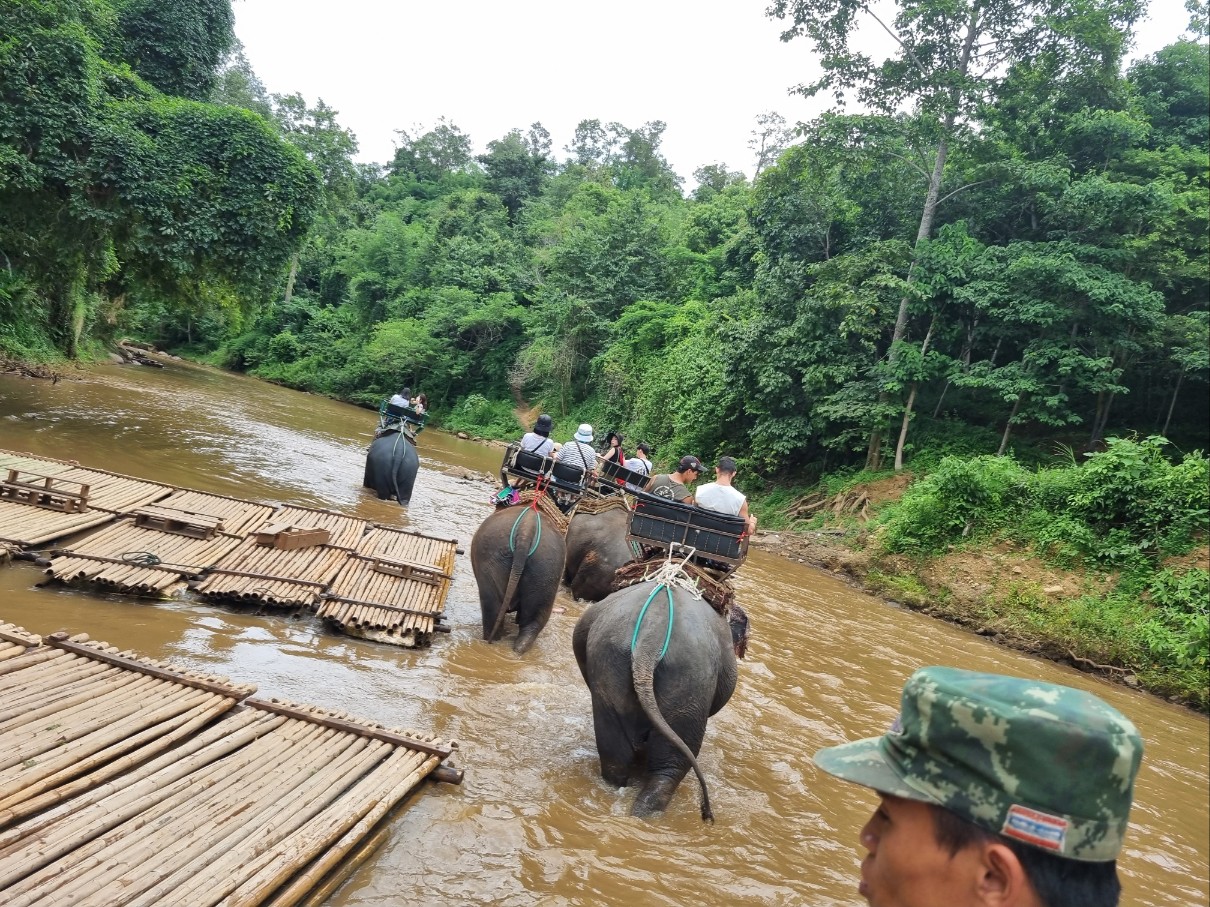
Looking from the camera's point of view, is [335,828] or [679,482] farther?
[679,482]

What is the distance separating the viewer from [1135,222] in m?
15.1

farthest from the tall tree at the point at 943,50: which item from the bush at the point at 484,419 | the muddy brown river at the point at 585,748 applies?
the bush at the point at 484,419

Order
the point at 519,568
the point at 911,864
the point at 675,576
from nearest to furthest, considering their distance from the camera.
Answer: the point at 911,864 → the point at 675,576 → the point at 519,568

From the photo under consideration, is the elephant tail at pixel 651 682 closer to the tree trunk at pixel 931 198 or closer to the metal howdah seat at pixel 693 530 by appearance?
the metal howdah seat at pixel 693 530

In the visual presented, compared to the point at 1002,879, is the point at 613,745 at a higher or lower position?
lower

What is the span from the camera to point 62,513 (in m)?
6.97

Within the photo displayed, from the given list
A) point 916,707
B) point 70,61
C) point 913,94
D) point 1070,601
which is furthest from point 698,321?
point 916,707

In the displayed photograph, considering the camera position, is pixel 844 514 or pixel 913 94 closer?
pixel 844 514

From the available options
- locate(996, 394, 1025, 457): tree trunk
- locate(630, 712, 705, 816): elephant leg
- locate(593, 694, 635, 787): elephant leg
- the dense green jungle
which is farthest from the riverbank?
locate(593, 694, 635, 787): elephant leg

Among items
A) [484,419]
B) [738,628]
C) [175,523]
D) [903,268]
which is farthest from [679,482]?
[484,419]

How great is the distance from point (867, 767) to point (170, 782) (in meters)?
3.26

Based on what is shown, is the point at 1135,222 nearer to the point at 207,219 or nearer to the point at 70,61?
the point at 207,219

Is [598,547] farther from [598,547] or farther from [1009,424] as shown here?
[1009,424]

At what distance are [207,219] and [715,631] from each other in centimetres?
1127
